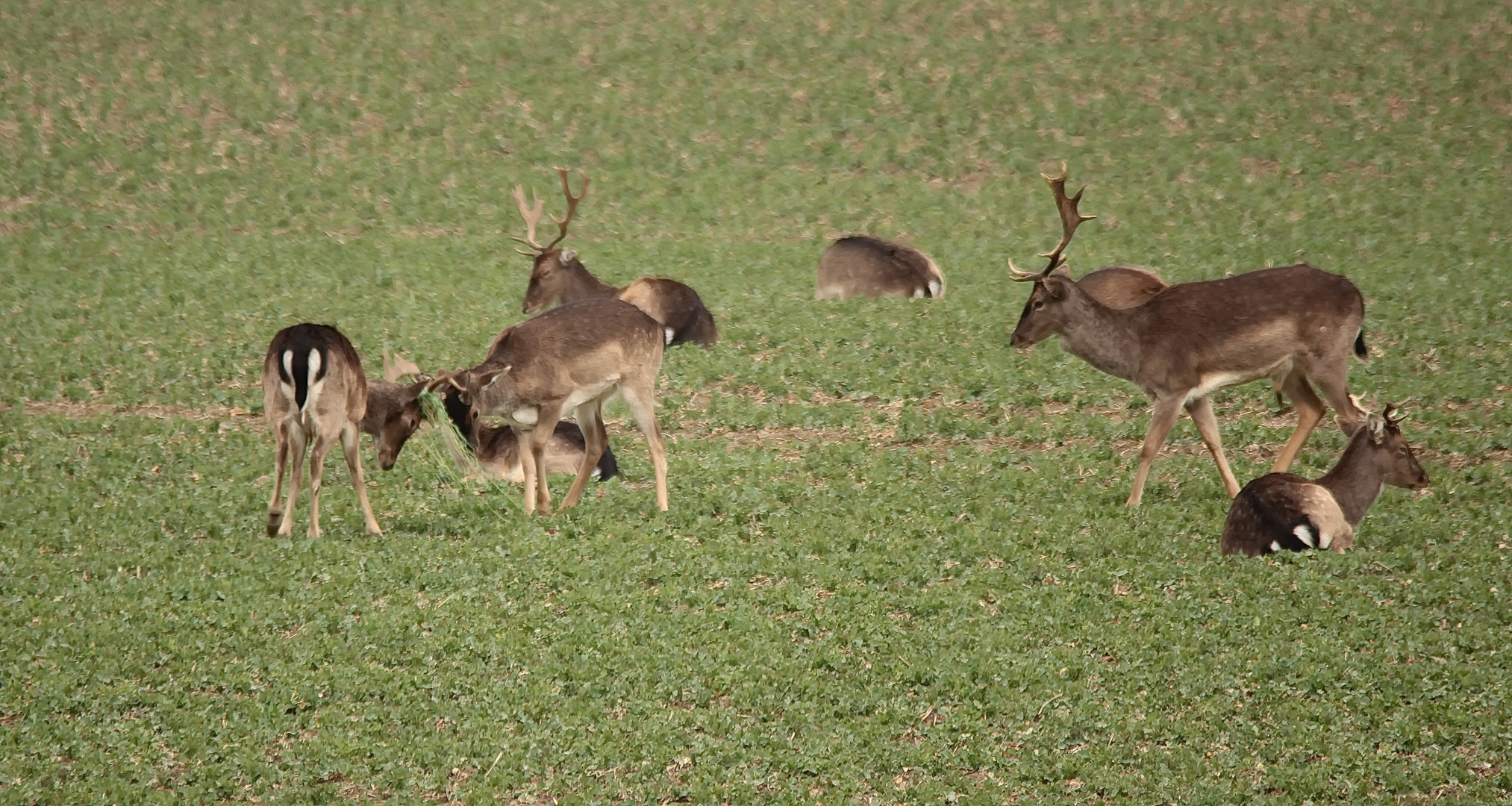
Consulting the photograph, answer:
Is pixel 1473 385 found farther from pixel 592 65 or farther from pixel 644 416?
pixel 592 65

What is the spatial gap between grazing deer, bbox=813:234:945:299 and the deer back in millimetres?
8287

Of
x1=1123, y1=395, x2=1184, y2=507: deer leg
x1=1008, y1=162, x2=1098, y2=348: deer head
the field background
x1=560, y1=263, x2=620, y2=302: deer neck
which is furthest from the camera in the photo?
x1=560, y1=263, x2=620, y2=302: deer neck

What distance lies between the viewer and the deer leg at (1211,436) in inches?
424

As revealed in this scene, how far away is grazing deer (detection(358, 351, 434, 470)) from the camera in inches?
421

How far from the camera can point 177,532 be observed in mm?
10172

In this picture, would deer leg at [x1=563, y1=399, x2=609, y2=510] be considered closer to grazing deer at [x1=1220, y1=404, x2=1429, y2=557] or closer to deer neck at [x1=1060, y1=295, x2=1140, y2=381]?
deer neck at [x1=1060, y1=295, x2=1140, y2=381]

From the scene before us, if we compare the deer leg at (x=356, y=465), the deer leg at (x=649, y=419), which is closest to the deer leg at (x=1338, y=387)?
the deer leg at (x=649, y=419)

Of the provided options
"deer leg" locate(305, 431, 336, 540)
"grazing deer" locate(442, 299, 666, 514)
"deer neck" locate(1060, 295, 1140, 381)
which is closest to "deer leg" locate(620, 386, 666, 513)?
"grazing deer" locate(442, 299, 666, 514)

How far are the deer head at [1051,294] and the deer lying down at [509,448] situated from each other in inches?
130

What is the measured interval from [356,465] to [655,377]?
2.20 m

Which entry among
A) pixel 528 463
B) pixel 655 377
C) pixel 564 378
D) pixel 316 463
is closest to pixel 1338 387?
pixel 655 377

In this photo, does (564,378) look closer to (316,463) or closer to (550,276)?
(316,463)

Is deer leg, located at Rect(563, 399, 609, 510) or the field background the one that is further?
deer leg, located at Rect(563, 399, 609, 510)

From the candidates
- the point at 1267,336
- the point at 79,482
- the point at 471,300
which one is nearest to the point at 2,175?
the point at 471,300
